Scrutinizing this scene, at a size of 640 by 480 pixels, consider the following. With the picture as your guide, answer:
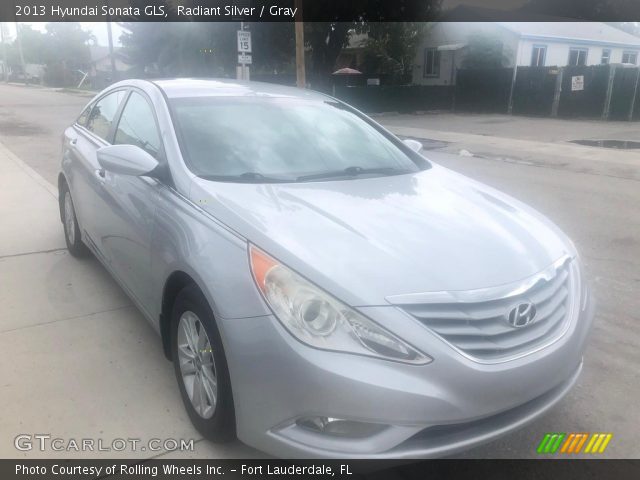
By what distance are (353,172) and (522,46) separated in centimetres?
2904

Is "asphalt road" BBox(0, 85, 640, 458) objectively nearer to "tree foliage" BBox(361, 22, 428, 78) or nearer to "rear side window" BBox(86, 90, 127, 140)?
"rear side window" BBox(86, 90, 127, 140)

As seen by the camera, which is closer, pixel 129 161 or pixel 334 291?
pixel 334 291

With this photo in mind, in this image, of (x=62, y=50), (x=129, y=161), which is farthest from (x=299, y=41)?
(x=62, y=50)

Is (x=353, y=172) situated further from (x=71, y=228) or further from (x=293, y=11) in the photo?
(x=293, y=11)

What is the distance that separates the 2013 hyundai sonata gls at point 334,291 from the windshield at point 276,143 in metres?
0.01

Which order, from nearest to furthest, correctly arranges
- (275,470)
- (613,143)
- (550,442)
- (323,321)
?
(323,321) < (275,470) < (550,442) < (613,143)

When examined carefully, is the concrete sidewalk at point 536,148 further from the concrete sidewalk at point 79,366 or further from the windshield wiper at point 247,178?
the concrete sidewalk at point 79,366

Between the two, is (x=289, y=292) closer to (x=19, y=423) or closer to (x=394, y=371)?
(x=394, y=371)

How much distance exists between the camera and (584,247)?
5.86 m

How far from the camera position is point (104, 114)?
4.60 meters

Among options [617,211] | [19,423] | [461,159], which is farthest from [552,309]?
[461,159]

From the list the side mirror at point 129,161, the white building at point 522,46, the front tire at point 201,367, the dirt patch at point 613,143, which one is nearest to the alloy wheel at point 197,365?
the front tire at point 201,367

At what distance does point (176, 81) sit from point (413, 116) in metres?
22.3

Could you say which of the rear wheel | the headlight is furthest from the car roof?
the headlight
